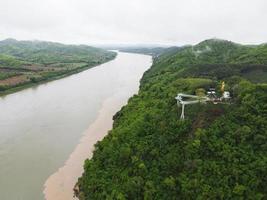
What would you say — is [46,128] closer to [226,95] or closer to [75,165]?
[75,165]

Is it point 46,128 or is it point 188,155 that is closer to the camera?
point 188,155

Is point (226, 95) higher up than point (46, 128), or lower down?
higher up

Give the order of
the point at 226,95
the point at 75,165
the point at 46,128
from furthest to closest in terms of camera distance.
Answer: the point at 46,128 → the point at 75,165 → the point at 226,95

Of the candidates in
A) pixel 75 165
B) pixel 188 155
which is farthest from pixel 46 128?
pixel 188 155

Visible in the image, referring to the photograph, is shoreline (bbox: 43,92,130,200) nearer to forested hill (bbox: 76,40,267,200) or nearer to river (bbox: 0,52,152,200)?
river (bbox: 0,52,152,200)

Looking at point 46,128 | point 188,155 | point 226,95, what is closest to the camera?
point 188,155

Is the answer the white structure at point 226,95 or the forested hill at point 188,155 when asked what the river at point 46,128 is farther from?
the white structure at point 226,95

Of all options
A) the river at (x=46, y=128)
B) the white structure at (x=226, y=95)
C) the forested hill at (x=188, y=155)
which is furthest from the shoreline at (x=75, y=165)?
the white structure at (x=226, y=95)
